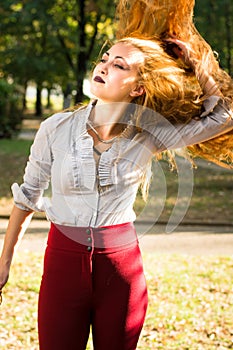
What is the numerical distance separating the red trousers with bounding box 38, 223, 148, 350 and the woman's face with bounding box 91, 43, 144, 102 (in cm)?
46

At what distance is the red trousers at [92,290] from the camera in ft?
8.09

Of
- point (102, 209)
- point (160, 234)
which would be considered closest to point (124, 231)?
point (102, 209)

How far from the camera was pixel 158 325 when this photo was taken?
5512 mm

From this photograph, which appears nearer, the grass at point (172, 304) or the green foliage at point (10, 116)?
the grass at point (172, 304)

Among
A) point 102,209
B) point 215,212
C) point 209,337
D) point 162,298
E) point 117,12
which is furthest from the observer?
point 215,212

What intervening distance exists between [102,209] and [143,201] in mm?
420

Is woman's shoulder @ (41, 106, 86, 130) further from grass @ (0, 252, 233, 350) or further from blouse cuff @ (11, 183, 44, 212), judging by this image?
grass @ (0, 252, 233, 350)

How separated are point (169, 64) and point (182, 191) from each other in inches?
18.5

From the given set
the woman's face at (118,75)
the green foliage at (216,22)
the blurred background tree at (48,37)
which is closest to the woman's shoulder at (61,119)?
the woman's face at (118,75)

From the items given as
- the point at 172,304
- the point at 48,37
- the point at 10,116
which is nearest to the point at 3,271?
the point at 172,304

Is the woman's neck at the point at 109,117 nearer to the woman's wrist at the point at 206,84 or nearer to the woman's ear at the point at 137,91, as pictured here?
the woman's ear at the point at 137,91

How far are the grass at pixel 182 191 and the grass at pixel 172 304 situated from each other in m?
0.67

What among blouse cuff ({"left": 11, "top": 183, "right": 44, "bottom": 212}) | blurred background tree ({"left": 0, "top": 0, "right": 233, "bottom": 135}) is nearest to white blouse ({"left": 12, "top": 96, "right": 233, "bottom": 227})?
blouse cuff ({"left": 11, "top": 183, "right": 44, "bottom": 212})

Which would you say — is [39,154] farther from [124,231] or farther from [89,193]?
[124,231]
